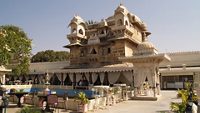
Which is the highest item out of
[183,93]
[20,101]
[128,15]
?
[128,15]

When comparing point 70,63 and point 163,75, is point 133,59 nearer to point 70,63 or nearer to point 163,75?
point 163,75

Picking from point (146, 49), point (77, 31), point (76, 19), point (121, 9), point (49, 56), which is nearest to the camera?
point (146, 49)

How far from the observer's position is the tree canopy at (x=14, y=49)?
19.7 m

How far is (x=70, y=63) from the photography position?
34.4 m

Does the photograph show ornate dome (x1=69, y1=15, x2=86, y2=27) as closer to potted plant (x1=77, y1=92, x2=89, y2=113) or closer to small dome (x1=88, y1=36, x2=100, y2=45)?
small dome (x1=88, y1=36, x2=100, y2=45)

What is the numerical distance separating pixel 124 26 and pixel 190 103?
2274 centimetres

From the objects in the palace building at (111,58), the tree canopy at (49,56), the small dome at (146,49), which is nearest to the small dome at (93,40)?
the palace building at (111,58)

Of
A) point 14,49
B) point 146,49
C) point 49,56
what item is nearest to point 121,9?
point 146,49

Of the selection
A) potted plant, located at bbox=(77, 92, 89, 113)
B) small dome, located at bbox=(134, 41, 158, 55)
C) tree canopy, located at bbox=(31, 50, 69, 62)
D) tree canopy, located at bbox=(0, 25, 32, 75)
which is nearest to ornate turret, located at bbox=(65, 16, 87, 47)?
tree canopy, located at bbox=(0, 25, 32, 75)

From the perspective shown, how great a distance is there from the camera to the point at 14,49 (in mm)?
22875

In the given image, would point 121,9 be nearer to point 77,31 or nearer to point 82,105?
point 77,31

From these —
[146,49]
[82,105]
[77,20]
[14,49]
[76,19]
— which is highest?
[76,19]

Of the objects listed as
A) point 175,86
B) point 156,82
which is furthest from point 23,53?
point 175,86

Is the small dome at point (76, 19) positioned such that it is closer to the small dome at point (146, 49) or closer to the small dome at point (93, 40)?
the small dome at point (93, 40)
